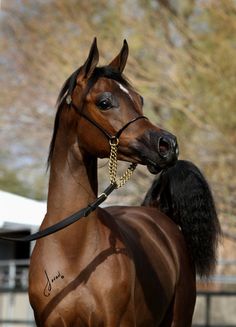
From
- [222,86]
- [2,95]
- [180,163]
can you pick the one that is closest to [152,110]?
[222,86]

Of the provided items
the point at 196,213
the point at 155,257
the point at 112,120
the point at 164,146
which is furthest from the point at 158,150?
the point at 196,213

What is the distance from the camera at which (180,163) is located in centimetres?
626

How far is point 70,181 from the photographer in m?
4.61

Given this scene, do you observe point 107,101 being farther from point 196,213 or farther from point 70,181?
→ point 196,213

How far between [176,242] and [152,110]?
796 centimetres

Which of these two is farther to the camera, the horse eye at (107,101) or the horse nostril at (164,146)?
the horse eye at (107,101)

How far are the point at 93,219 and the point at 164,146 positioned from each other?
0.68m

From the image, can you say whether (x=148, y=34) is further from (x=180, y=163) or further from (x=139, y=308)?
(x=139, y=308)

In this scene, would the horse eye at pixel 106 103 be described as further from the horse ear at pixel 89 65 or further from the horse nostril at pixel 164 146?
the horse nostril at pixel 164 146

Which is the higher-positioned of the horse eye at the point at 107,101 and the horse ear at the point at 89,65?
the horse ear at the point at 89,65

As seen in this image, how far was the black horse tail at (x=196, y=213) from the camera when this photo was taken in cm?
602

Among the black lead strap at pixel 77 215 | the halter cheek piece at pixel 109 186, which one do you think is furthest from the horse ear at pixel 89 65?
the black lead strap at pixel 77 215

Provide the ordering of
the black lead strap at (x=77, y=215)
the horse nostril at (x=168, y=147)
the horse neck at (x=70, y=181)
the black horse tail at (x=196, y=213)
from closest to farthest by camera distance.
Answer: the horse nostril at (x=168, y=147), the black lead strap at (x=77, y=215), the horse neck at (x=70, y=181), the black horse tail at (x=196, y=213)

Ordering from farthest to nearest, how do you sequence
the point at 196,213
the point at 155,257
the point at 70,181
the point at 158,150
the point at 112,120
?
1. the point at 196,213
2. the point at 155,257
3. the point at 70,181
4. the point at 112,120
5. the point at 158,150
